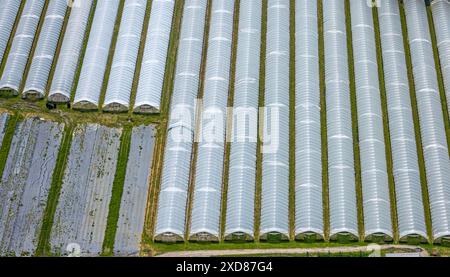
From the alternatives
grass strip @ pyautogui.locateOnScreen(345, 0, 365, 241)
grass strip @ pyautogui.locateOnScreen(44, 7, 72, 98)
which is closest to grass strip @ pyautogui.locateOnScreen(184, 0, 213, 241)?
grass strip @ pyautogui.locateOnScreen(345, 0, 365, 241)

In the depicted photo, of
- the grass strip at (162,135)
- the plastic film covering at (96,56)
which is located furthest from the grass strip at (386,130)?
the plastic film covering at (96,56)

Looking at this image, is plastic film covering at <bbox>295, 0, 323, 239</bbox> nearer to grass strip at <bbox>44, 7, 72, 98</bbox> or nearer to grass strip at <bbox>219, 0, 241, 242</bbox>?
grass strip at <bbox>219, 0, 241, 242</bbox>

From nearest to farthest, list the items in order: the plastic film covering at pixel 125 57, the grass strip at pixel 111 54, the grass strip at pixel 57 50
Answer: the plastic film covering at pixel 125 57, the grass strip at pixel 111 54, the grass strip at pixel 57 50

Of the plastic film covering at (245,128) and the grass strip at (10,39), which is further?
the grass strip at (10,39)

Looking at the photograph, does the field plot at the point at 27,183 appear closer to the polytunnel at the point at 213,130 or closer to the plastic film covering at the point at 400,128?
the polytunnel at the point at 213,130

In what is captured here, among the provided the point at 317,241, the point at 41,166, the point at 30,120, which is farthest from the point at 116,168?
the point at 317,241
